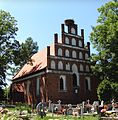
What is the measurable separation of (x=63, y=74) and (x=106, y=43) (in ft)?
22.9

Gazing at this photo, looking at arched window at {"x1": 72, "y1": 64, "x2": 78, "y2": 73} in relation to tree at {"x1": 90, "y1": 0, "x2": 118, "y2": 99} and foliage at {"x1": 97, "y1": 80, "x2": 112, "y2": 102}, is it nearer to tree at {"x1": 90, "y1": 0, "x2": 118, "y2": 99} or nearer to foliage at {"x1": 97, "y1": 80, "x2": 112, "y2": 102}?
tree at {"x1": 90, "y1": 0, "x2": 118, "y2": 99}

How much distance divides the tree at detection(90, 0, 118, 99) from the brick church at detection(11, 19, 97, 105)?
2.06 metres

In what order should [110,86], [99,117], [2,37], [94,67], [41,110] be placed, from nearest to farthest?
1. [99,117]
2. [41,110]
3. [110,86]
4. [94,67]
5. [2,37]

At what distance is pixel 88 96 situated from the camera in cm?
3903

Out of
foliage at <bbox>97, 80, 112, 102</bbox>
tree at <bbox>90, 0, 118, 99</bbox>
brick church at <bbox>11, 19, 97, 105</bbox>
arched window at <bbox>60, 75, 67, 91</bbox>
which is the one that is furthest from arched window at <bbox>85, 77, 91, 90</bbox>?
foliage at <bbox>97, 80, 112, 102</bbox>

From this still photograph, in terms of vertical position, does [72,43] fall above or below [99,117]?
above

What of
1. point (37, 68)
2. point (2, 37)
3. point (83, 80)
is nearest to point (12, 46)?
point (2, 37)

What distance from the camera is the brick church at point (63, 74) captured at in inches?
1404

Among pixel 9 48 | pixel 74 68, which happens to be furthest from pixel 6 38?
pixel 74 68

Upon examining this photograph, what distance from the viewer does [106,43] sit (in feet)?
120

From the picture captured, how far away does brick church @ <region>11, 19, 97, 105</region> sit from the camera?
35656mm

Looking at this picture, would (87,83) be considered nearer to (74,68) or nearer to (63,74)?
(74,68)

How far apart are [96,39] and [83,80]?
6049 millimetres

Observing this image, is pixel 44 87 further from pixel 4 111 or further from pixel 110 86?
pixel 4 111
